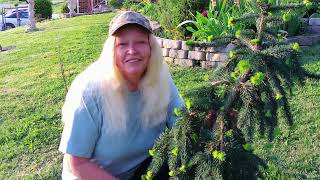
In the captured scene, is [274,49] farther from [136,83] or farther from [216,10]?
[216,10]

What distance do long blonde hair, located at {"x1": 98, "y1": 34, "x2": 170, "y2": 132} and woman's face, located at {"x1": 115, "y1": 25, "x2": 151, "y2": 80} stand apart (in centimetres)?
3

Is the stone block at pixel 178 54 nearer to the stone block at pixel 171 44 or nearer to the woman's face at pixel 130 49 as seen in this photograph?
the stone block at pixel 171 44

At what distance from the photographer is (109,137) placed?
2.87 meters

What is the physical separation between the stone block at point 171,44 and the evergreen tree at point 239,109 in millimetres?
4772

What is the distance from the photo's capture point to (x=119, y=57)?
9.29ft

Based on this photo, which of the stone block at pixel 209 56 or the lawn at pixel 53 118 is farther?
the stone block at pixel 209 56

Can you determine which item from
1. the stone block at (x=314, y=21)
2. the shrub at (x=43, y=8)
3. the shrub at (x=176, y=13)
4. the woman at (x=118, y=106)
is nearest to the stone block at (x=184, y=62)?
the shrub at (x=176, y=13)

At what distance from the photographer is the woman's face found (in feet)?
9.25

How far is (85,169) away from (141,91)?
21.2 inches

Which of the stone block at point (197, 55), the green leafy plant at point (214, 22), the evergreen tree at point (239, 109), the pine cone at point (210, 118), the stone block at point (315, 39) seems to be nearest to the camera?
the evergreen tree at point (239, 109)

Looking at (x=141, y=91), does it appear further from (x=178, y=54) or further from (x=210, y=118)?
(x=178, y=54)

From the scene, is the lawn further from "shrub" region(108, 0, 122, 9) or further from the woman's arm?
"shrub" region(108, 0, 122, 9)

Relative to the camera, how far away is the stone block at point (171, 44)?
7297mm

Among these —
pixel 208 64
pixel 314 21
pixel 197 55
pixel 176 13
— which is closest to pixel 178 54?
pixel 197 55
